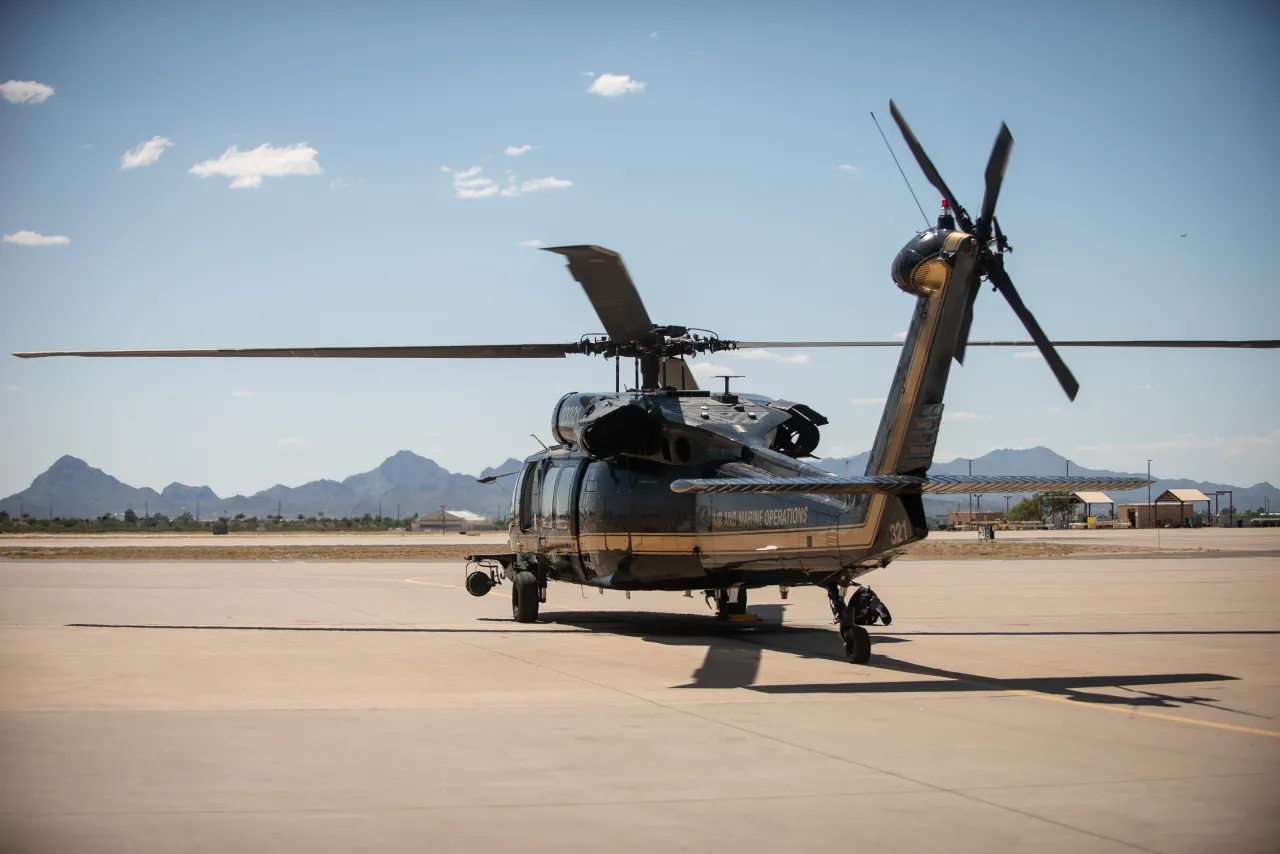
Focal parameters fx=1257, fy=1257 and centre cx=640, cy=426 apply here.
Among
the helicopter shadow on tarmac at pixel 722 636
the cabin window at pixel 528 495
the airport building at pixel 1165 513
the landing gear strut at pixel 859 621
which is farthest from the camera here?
the airport building at pixel 1165 513

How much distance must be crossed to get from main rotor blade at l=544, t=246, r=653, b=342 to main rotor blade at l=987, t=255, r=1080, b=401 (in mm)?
4502

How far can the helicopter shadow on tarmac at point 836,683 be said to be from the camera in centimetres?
1241

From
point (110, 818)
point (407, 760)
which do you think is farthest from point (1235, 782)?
point (110, 818)

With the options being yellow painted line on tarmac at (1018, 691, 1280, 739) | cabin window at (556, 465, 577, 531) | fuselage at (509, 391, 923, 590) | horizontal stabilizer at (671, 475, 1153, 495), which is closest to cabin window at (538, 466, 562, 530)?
fuselage at (509, 391, 923, 590)

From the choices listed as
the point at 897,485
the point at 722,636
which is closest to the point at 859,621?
the point at 897,485

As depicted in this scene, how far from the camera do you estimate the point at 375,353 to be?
59.0ft

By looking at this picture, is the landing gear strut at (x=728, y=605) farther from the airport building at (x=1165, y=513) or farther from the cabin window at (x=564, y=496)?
the airport building at (x=1165, y=513)

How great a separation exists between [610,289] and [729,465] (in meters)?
3.08

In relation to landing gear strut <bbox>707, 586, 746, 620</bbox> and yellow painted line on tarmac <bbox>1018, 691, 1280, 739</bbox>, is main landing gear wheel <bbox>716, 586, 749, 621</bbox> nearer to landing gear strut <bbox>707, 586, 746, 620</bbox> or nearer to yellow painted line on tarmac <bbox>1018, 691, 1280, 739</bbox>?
landing gear strut <bbox>707, 586, 746, 620</bbox>

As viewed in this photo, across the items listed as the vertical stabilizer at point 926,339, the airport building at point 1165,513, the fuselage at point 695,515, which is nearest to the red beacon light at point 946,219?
the vertical stabilizer at point 926,339

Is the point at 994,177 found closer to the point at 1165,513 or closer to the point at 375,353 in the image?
the point at 375,353

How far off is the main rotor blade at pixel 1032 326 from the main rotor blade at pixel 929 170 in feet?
1.64

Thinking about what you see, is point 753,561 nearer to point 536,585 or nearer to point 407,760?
point 536,585

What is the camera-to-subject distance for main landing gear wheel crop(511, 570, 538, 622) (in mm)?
20875
